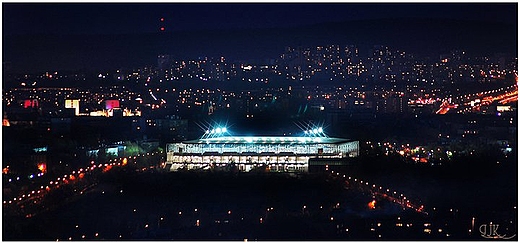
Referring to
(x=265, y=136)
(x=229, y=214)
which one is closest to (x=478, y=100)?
(x=265, y=136)

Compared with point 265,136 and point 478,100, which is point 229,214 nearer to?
point 265,136

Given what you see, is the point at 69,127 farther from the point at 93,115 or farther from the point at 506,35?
the point at 506,35

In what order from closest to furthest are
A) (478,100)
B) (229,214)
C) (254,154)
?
1. (229,214)
2. (254,154)
3. (478,100)

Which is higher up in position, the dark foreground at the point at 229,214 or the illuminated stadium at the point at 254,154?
the illuminated stadium at the point at 254,154

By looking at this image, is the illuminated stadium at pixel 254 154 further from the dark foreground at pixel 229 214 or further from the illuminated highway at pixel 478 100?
the illuminated highway at pixel 478 100

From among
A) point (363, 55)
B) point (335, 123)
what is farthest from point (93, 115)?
point (363, 55)

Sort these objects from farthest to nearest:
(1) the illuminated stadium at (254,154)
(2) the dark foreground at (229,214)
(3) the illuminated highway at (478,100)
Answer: (3) the illuminated highway at (478,100) < (1) the illuminated stadium at (254,154) < (2) the dark foreground at (229,214)

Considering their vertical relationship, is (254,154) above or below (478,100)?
below

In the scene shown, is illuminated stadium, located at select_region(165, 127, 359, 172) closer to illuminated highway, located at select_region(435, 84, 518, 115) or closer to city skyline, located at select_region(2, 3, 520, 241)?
city skyline, located at select_region(2, 3, 520, 241)

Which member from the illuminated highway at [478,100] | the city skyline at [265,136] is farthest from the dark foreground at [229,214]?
the illuminated highway at [478,100]
